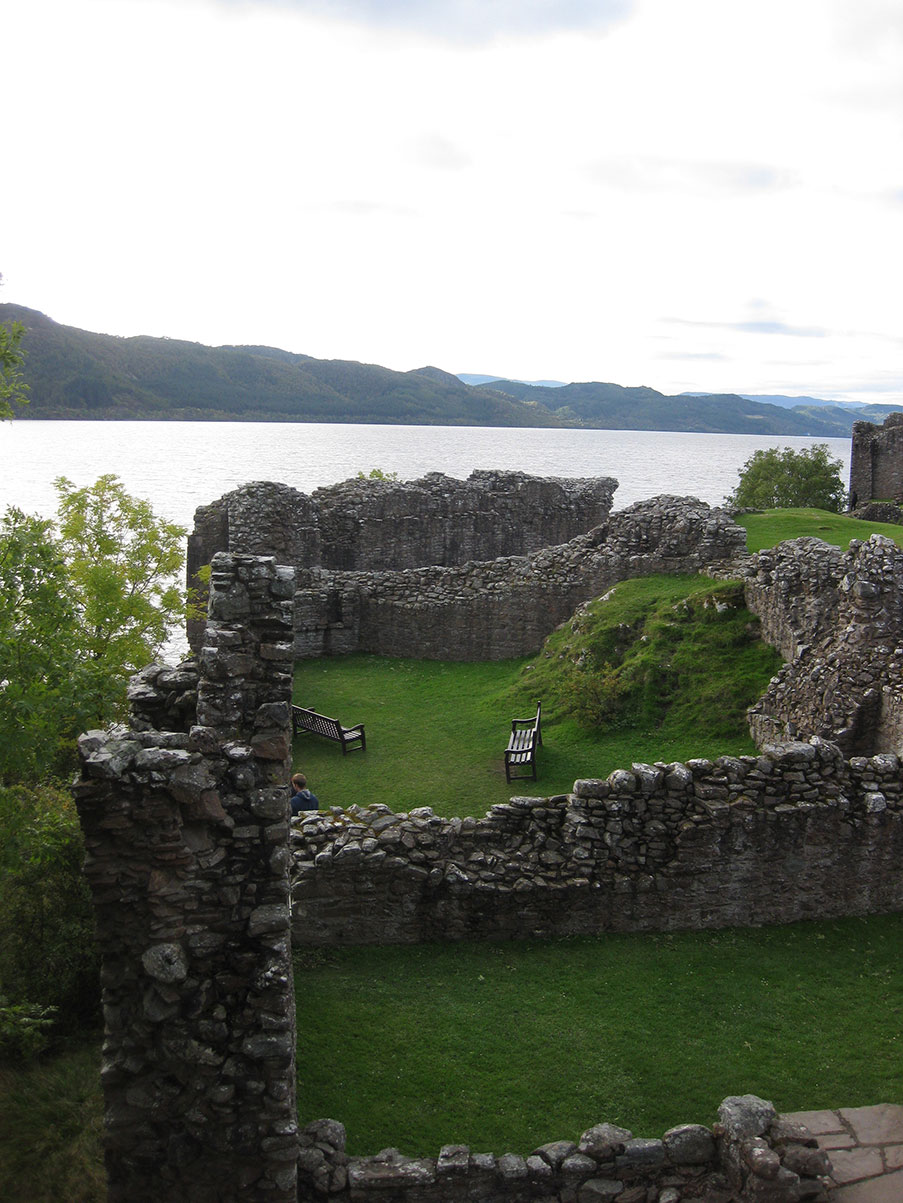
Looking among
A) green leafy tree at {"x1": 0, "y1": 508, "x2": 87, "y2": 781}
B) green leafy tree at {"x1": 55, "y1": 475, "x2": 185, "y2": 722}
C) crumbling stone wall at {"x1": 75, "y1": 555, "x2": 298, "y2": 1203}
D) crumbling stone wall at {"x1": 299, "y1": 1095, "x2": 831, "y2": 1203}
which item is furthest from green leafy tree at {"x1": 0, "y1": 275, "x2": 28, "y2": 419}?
crumbling stone wall at {"x1": 299, "y1": 1095, "x2": 831, "y2": 1203}

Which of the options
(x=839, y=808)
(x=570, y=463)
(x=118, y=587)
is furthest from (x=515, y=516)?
(x=570, y=463)

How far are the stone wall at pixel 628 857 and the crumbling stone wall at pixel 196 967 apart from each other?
167 inches

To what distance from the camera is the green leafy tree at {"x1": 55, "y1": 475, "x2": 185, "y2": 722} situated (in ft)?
80.9

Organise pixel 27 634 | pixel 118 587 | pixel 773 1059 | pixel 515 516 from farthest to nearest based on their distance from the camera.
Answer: pixel 515 516
pixel 118 587
pixel 27 634
pixel 773 1059

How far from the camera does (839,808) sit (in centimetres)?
1282

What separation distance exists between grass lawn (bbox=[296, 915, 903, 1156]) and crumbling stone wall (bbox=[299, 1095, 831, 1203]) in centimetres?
70

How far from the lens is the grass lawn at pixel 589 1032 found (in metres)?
9.56

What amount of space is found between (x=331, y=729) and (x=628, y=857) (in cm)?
888

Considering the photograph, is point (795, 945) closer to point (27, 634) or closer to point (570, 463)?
point (27, 634)

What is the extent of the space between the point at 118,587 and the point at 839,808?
20024 mm

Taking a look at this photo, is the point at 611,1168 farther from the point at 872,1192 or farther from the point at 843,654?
the point at 843,654

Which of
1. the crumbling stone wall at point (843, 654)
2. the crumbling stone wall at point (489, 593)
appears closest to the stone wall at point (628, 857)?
the crumbling stone wall at point (843, 654)

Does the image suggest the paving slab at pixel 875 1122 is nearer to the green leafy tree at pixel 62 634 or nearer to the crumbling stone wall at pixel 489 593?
the green leafy tree at pixel 62 634

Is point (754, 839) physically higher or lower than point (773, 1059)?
higher
